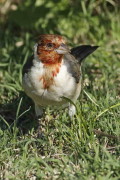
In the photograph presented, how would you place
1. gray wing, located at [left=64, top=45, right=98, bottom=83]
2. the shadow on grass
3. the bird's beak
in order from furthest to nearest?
Answer: the shadow on grass
gray wing, located at [left=64, top=45, right=98, bottom=83]
the bird's beak

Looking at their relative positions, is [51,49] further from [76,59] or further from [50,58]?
[76,59]

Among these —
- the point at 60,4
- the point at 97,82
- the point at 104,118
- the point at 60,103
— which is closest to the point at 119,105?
the point at 104,118

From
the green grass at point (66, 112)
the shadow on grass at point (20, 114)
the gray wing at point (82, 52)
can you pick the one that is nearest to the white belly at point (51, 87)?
the green grass at point (66, 112)

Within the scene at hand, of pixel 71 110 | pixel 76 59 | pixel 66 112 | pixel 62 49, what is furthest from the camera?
pixel 76 59

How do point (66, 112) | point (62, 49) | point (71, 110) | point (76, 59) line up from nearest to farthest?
1. point (62, 49)
2. point (71, 110)
3. point (66, 112)
4. point (76, 59)

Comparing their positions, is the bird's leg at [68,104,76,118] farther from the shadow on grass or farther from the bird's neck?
the bird's neck

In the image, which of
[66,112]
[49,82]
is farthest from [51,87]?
[66,112]

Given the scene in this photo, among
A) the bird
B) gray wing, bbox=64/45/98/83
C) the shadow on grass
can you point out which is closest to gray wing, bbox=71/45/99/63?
gray wing, bbox=64/45/98/83
